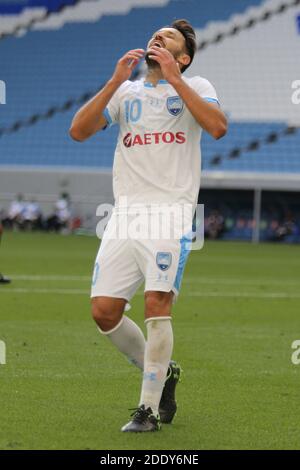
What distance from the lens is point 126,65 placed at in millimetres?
6516

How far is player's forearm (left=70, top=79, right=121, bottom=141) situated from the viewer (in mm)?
6488

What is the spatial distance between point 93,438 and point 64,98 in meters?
41.4

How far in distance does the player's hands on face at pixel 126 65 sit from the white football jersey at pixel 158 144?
218 millimetres

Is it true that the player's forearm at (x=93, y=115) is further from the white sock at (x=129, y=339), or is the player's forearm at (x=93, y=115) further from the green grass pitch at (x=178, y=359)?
the green grass pitch at (x=178, y=359)

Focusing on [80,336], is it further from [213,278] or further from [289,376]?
[213,278]

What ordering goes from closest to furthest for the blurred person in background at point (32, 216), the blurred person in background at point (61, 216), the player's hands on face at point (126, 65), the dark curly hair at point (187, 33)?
the player's hands on face at point (126, 65) < the dark curly hair at point (187, 33) < the blurred person in background at point (61, 216) < the blurred person in background at point (32, 216)

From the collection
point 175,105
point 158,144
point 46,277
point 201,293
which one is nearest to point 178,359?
point 158,144

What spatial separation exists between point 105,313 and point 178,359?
11.7 feet

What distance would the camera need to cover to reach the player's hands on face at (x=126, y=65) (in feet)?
21.2

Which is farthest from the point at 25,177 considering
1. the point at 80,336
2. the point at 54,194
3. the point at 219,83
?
the point at 80,336

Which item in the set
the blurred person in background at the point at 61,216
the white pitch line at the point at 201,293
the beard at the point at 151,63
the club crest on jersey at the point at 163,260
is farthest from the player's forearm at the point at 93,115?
the blurred person in background at the point at 61,216
